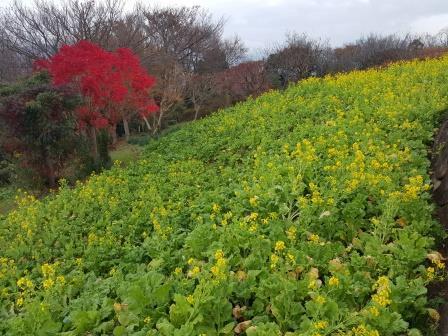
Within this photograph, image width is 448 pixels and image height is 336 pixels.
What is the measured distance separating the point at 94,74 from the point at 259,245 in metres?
12.6

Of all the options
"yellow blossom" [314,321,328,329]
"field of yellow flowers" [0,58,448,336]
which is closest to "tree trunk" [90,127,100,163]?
"field of yellow flowers" [0,58,448,336]

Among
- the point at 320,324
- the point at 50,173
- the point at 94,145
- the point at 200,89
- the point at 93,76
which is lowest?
the point at 320,324

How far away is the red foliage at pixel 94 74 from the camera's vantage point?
1519 centimetres

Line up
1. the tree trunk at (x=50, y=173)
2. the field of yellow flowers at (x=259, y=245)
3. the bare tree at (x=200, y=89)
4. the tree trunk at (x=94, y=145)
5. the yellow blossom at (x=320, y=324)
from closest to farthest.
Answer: the yellow blossom at (x=320, y=324) → the field of yellow flowers at (x=259, y=245) → the tree trunk at (x=50, y=173) → the tree trunk at (x=94, y=145) → the bare tree at (x=200, y=89)

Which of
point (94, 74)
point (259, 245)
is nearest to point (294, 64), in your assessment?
point (94, 74)

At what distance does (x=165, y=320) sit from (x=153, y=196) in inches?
226

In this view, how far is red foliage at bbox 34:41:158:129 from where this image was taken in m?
15.2

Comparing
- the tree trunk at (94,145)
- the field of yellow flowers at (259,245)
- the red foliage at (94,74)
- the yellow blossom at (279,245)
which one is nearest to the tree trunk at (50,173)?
the tree trunk at (94,145)

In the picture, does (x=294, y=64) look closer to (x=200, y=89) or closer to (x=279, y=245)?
(x=200, y=89)

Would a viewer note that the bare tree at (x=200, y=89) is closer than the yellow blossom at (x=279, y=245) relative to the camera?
No

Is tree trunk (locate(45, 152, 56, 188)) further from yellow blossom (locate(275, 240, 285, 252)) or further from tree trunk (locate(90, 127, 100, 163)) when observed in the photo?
yellow blossom (locate(275, 240, 285, 252))

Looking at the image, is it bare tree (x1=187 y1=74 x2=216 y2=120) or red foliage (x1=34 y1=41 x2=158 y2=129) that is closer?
red foliage (x1=34 y1=41 x2=158 y2=129)

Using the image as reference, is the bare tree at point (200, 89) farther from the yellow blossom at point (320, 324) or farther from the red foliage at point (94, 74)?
the yellow blossom at point (320, 324)

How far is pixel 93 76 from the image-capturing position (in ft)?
51.4
